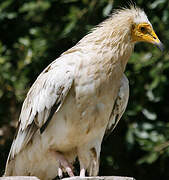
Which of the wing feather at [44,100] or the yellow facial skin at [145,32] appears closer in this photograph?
the wing feather at [44,100]

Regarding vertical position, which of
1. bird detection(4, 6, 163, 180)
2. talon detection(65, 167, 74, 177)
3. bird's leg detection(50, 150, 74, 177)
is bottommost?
talon detection(65, 167, 74, 177)

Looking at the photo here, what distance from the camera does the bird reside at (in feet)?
14.4

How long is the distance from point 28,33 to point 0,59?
84cm

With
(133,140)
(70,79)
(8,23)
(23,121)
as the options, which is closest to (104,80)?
(70,79)

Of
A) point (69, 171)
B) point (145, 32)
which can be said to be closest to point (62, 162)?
point (69, 171)

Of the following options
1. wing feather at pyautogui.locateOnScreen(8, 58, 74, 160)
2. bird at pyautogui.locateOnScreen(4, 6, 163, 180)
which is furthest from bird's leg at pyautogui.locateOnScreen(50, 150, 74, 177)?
wing feather at pyautogui.locateOnScreen(8, 58, 74, 160)

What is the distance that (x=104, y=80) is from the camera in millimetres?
4410

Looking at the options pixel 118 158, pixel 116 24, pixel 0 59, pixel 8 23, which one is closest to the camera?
pixel 116 24

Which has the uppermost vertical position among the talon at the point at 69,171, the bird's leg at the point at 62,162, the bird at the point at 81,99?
the bird at the point at 81,99

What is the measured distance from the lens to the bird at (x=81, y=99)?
4395 millimetres

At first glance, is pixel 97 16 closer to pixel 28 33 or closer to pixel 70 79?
pixel 28 33

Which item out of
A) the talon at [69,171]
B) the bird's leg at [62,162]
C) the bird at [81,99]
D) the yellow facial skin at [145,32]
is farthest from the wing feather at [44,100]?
the yellow facial skin at [145,32]

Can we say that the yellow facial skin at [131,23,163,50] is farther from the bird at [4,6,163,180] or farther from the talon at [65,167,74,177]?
the talon at [65,167,74,177]

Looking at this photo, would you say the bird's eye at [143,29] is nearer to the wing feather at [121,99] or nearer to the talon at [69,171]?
the wing feather at [121,99]
